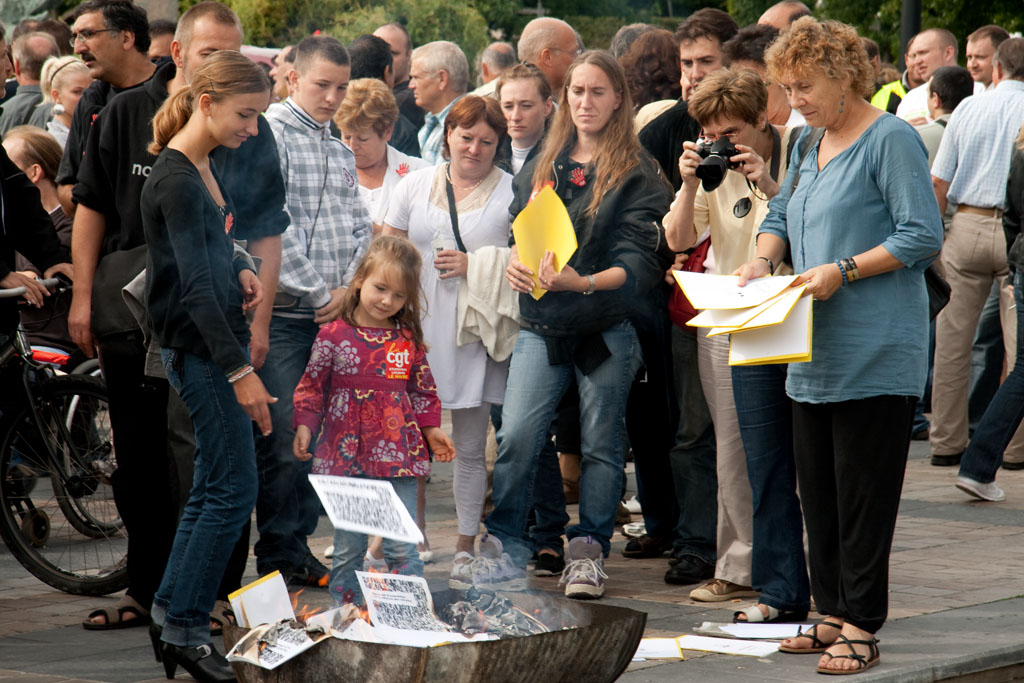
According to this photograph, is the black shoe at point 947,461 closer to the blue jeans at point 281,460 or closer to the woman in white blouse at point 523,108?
the woman in white blouse at point 523,108

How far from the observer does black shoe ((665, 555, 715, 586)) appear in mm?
5855

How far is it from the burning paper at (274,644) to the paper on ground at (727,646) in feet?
4.78

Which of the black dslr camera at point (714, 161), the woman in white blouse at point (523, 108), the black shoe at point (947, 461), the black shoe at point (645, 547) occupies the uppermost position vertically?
the woman in white blouse at point (523, 108)

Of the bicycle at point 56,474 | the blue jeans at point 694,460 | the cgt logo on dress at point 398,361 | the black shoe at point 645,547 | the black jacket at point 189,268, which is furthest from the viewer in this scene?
the black shoe at point 645,547

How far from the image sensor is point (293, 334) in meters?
5.77

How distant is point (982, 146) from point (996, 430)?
6.30 feet

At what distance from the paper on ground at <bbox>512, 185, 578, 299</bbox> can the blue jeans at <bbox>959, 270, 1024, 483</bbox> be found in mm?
3228

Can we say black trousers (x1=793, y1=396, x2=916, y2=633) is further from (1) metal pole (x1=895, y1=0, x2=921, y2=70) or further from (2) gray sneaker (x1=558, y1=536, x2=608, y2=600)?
(1) metal pole (x1=895, y1=0, x2=921, y2=70)

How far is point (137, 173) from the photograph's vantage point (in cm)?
502

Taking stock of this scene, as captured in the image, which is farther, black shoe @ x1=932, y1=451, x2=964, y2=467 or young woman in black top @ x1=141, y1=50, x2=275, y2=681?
black shoe @ x1=932, y1=451, x2=964, y2=467

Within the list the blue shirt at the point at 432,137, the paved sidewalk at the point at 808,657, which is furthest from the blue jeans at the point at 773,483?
the blue shirt at the point at 432,137

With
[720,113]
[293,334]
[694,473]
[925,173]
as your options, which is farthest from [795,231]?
[293,334]

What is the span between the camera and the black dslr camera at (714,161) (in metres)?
5.09

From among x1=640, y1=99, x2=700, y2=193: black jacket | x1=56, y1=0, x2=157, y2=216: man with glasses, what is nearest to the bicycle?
x1=56, y1=0, x2=157, y2=216: man with glasses
